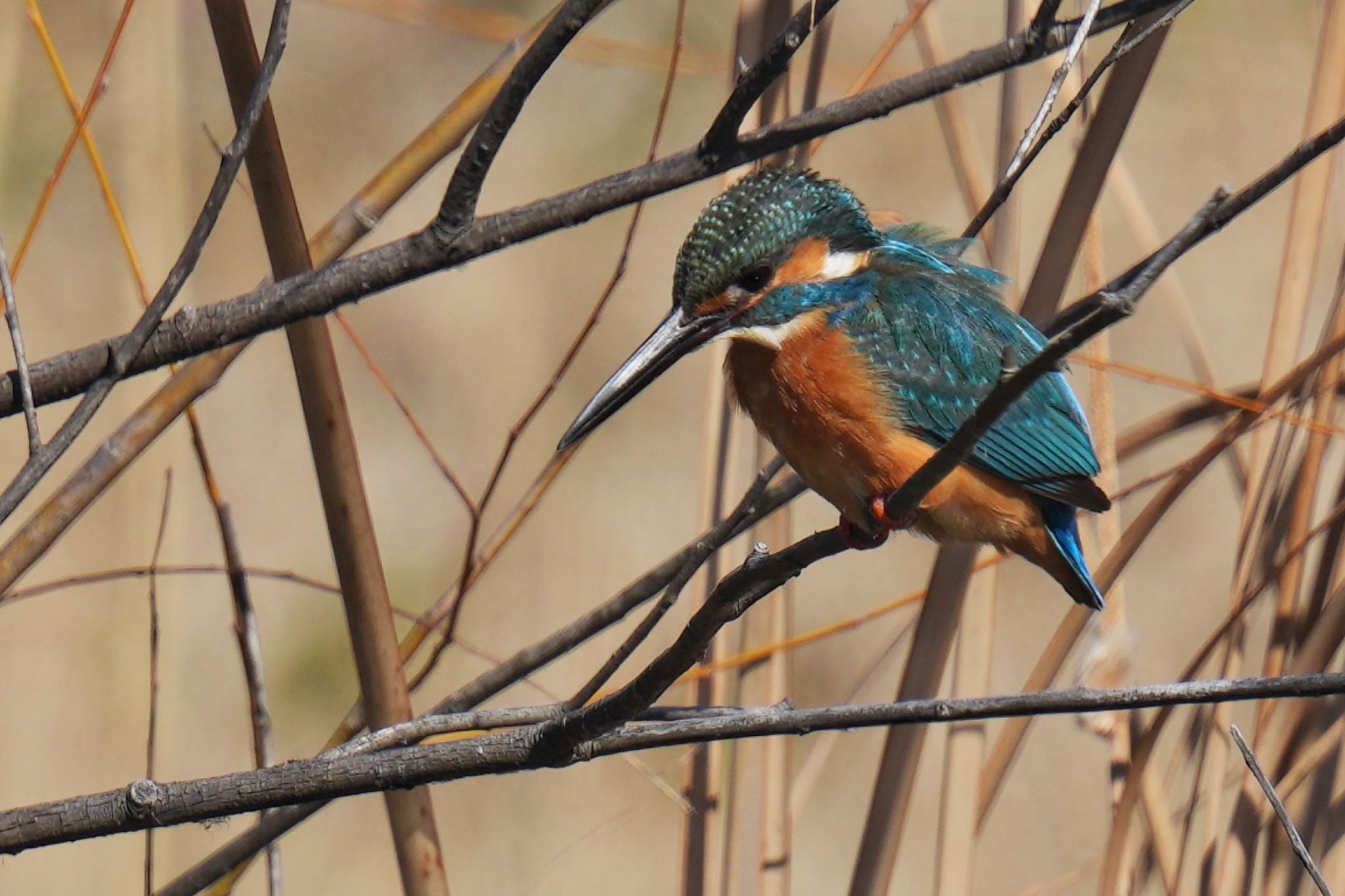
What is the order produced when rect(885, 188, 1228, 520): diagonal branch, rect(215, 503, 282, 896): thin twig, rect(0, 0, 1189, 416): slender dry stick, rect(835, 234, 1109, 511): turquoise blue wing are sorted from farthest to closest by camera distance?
1. rect(835, 234, 1109, 511): turquoise blue wing
2. rect(215, 503, 282, 896): thin twig
3. rect(0, 0, 1189, 416): slender dry stick
4. rect(885, 188, 1228, 520): diagonal branch

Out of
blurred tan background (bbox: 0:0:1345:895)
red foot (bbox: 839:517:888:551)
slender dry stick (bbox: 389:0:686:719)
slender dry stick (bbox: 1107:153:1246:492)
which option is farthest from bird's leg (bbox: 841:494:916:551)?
blurred tan background (bbox: 0:0:1345:895)

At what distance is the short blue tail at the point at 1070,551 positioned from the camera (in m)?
1.60

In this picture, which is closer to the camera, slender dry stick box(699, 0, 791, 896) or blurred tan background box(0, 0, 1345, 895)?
slender dry stick box(699, 0, 791, 896)

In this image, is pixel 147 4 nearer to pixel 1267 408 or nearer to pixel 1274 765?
pixel 1267 408

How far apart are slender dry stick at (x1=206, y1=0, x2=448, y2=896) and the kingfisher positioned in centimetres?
38

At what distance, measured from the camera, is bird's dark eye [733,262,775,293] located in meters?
1.55

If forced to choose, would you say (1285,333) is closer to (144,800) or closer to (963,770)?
(963,770)

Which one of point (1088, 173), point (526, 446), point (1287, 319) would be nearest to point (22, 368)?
point (1088, 173)

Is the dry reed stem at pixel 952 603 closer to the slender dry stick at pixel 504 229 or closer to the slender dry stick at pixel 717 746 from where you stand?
the slender dry stick at pixel 717 746

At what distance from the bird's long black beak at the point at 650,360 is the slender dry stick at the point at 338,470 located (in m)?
0.23

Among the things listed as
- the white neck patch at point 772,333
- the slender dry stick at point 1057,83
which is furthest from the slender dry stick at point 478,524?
the slender dry stick at point 1057,83

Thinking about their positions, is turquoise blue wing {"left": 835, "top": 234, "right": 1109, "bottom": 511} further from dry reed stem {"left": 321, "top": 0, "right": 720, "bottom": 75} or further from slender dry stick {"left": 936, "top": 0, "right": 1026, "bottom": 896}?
dry reed stem {"left": 321, "top": 0, "right": 720, "bottom": 75}

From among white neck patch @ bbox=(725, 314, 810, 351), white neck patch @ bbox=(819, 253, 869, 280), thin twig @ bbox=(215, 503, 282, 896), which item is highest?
white neck patch @ bbox=(819, 253, 869, 280)

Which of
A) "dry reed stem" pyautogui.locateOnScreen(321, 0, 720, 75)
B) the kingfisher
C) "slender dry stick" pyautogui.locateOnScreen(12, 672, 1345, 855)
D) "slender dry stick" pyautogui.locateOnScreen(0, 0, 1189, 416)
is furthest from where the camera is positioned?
"dry reed stem" pyautogui.locateOnScreen(321, 0, 720, 75)
